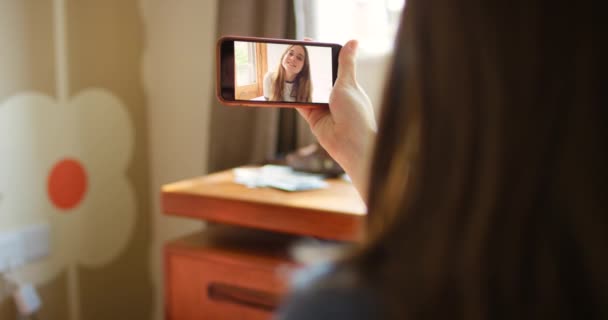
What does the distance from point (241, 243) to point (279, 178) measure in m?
0.16

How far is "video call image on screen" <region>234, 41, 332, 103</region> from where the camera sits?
76 cm

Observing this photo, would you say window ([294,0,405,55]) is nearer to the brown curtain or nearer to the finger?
the brown curtain

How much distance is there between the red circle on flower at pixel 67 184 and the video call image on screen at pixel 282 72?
0.73 m

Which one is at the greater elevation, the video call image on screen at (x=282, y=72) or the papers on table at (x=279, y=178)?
the video call image on screen at (x=282, y=72)

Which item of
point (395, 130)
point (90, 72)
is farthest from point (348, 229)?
point (90, 72)

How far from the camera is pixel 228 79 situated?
76cm

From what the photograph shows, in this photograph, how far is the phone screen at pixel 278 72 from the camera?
75 centimetres

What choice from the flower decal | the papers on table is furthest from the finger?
the flower decal

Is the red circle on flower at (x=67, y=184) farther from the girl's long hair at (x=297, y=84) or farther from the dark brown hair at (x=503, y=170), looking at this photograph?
the dark brown hair at (x=503, y=170)

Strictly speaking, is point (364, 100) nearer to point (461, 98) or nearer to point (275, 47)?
point (275, 47)

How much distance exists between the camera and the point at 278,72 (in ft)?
2.53

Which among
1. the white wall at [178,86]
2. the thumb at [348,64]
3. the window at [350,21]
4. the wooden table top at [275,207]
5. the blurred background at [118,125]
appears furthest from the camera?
the white wall at [178,86]

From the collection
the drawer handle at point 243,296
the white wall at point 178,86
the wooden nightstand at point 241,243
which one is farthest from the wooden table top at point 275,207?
the white wall at point 178,86

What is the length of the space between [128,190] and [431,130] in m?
1.34
